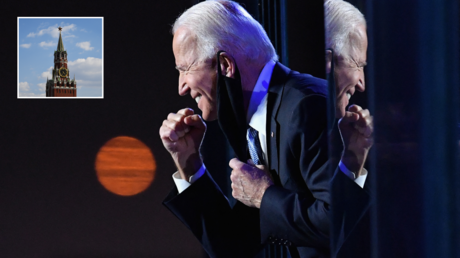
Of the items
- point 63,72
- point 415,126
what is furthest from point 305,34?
point 415,126

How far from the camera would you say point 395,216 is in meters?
0.40

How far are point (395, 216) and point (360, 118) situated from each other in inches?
5.3

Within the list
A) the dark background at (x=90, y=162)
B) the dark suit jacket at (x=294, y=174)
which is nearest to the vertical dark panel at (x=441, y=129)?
the dark suit jacket at (x=294, y=174)

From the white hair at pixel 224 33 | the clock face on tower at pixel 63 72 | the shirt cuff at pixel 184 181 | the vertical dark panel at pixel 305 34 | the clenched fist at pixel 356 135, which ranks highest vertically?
the vertical dark panel at pixel 305 34

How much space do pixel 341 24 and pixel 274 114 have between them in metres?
0.57

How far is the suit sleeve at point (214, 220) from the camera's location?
1.32 metres

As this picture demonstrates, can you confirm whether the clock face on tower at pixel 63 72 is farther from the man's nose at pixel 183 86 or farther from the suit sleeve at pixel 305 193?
the suit sleeve at pixel 305 193

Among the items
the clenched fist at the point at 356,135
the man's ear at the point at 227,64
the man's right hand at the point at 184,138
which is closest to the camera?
the clenched fist at the point at 356,135

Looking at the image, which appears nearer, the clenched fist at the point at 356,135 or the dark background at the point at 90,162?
the clenched fist at the point at 356,135

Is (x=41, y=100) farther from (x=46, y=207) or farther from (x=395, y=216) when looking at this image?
(x=395, y=216)

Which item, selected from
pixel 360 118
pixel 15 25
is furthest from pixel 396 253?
pixel 15 25

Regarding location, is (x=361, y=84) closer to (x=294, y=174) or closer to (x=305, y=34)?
(x=294, y=174)

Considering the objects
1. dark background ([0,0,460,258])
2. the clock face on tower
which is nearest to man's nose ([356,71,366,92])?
dark background ([0,0,460,258])

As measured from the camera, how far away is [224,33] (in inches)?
47.3
